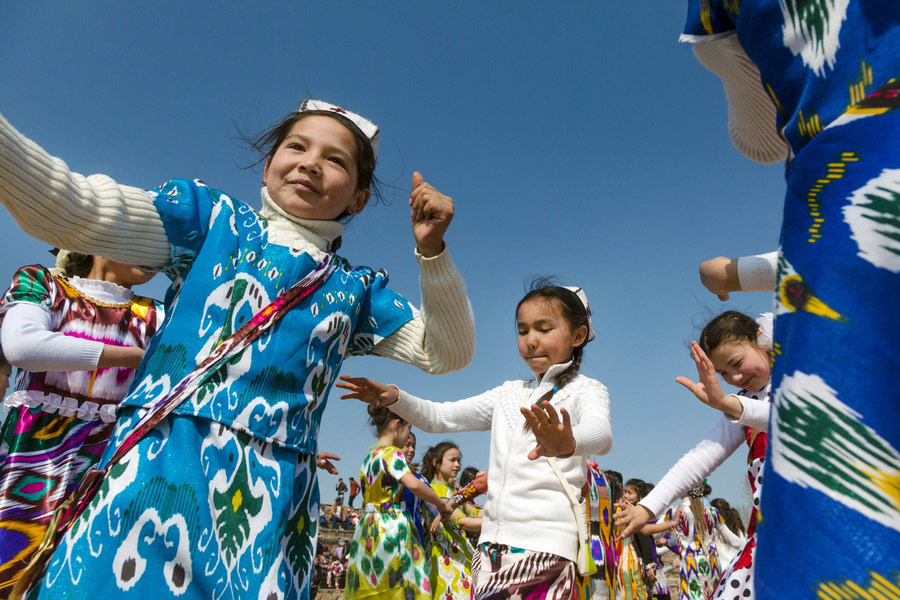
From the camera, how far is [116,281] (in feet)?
11.3

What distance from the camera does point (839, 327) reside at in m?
0.79

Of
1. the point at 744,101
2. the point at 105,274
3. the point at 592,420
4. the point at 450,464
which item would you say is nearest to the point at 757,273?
the point at 744,101

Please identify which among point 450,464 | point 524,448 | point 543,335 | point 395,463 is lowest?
point 450,464

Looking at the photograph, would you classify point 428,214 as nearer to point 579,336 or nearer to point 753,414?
point 753,414

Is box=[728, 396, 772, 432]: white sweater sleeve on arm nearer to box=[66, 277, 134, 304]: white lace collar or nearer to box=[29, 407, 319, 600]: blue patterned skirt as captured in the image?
box=[29, 407, 319, 600]: blue patterned skirt

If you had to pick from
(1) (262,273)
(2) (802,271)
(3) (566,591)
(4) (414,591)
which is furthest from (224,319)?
(4) (414,591)

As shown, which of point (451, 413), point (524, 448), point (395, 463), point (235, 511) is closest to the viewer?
point (235, 511)

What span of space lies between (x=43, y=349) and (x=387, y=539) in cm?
437

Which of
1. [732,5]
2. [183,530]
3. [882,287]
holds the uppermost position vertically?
[732,5]

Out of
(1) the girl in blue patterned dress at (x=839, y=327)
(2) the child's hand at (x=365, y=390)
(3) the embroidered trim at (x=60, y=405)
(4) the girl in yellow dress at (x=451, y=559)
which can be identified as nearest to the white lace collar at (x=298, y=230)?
(2) the child's hand at (x=365, y=390)

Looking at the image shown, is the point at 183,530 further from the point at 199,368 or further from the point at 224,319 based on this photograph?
the point at 224,319

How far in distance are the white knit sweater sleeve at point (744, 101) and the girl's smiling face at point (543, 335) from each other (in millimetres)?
2052

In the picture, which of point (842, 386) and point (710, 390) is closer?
point (842, 386)

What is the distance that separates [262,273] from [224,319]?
17cm
